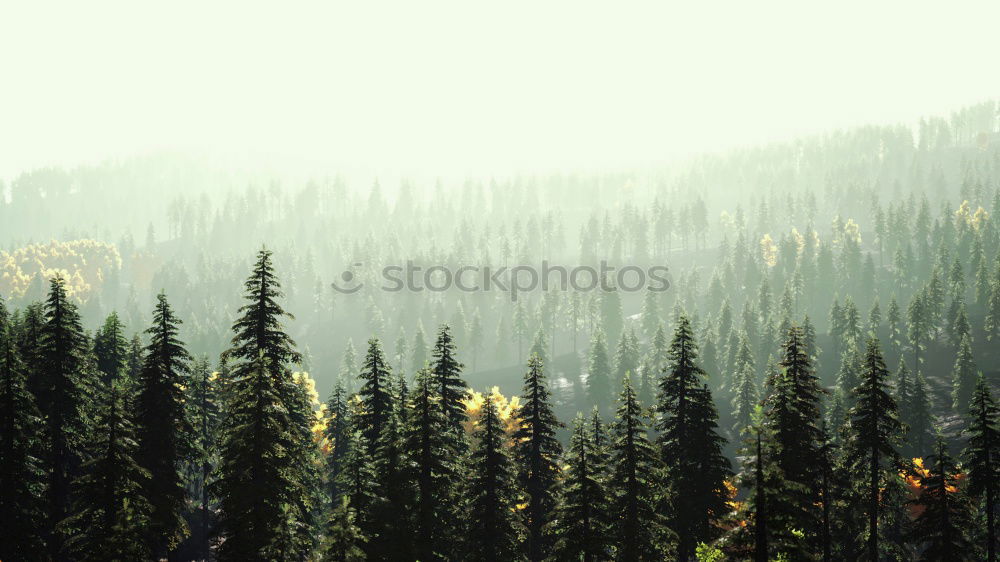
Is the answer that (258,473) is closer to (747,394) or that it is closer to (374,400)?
(374,400)

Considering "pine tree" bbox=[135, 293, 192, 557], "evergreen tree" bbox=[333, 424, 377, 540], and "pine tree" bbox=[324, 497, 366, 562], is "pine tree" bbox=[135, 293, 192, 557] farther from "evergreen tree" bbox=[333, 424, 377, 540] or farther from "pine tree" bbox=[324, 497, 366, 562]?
"pine tree" bbox=[324, 497, 366, 562]

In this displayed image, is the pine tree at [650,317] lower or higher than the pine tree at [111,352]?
lower

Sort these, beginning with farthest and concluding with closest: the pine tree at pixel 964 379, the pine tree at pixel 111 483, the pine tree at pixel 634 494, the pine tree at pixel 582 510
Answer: the pine tree at pixel 964 379 → the pine tree at pixel 634 494 → the pine tree at pixel 582 510 → the pine tree at pixel 111 483

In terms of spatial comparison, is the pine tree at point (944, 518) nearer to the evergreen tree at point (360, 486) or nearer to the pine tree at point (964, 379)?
the evergreen tree at point (360, 486)

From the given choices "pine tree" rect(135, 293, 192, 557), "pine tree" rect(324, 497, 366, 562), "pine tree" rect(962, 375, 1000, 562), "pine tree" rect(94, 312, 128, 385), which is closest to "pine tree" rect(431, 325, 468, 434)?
"pine tree" rect(324, 497, 366, 562)

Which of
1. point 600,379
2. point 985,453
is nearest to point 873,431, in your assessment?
point 985,453

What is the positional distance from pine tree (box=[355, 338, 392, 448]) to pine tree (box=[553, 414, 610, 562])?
10173 mm

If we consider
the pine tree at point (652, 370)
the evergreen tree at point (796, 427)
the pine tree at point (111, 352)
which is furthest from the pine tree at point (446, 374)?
the pine tree at point (652, 370)

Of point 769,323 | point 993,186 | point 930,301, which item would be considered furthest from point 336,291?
point 993,186

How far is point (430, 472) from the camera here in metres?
28.3

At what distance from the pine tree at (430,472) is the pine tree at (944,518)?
22.2 meters

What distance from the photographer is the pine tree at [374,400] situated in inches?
1309

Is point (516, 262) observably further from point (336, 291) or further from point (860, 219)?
point (860, 219)

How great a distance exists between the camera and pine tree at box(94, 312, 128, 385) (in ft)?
147
